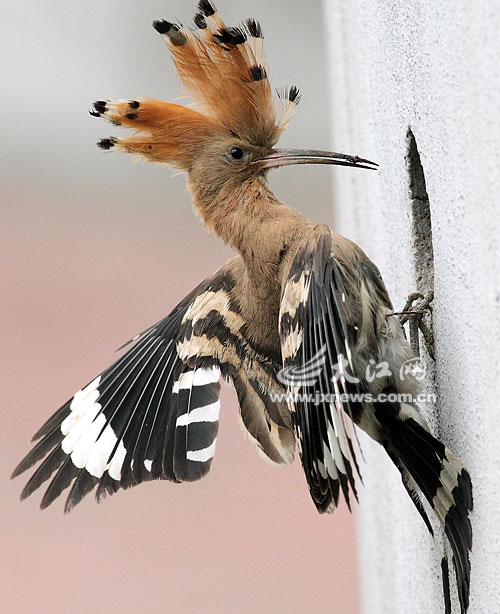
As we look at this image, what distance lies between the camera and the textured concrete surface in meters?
1.26

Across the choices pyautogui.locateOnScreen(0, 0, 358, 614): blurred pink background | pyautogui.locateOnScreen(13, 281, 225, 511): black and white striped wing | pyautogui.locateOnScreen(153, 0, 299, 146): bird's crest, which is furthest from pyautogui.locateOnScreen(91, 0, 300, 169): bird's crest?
pyautogui.locateOnScreen(0, 0, 358, 614): blurred pink background

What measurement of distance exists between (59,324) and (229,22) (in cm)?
293

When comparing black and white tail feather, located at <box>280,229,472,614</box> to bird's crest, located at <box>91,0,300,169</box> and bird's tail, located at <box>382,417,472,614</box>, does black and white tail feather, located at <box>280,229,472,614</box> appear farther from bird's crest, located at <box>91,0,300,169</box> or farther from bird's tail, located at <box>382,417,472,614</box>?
bird's crest, located at <box>91,0,300,169</box>

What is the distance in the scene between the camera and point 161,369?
2.01 meters

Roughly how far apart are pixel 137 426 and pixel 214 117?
1.95 ft

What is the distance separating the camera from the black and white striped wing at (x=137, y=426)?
→ 1872mm


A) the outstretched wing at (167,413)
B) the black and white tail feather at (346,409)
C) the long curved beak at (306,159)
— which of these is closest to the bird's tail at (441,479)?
the black and white tail feather at (346,409)

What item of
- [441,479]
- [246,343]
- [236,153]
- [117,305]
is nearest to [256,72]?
[236,153]

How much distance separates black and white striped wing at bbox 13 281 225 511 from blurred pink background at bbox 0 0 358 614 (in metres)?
2.89

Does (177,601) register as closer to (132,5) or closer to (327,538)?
(327,538)

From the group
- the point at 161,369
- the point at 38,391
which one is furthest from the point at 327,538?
the point at 161,369

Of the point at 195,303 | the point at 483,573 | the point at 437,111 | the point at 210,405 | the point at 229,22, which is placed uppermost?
the point at 229,22

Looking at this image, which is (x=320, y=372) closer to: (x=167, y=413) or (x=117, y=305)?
(x=167, y=413)

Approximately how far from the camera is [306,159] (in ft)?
5.93
